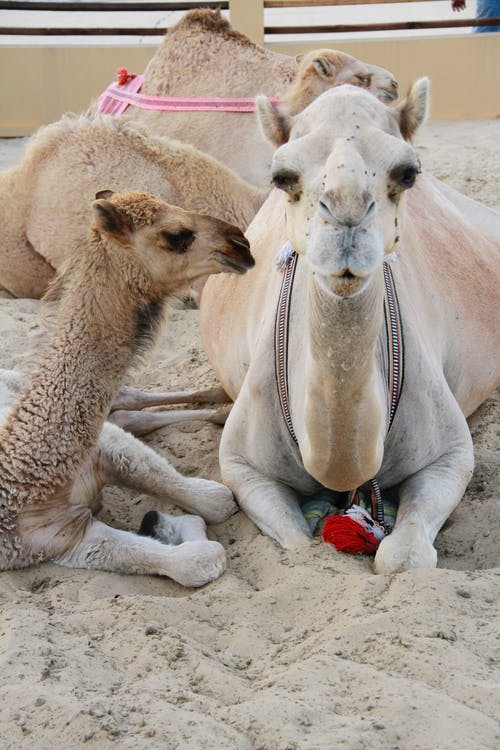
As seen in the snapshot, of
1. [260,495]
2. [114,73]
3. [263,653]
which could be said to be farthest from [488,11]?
[263,653]

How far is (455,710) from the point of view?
7.88ft

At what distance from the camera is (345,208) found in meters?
2.58

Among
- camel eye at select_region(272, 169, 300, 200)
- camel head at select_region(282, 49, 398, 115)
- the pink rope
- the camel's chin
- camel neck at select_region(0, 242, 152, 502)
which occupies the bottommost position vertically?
the pink rope

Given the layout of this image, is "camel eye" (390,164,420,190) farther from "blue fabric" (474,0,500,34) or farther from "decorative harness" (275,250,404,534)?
"blue fabric" (474,0,500,34)

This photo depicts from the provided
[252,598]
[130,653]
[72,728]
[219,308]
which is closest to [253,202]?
[219,308]

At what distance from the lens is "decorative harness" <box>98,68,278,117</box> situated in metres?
6.98

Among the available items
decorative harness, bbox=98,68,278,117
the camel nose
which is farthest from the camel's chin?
decorative harness, bbox=98,68,278,117

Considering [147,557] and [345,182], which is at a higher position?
[345,182]

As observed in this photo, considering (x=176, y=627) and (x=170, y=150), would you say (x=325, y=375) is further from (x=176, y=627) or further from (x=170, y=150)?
(x=170, y=150)

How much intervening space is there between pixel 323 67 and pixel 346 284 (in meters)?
3.49

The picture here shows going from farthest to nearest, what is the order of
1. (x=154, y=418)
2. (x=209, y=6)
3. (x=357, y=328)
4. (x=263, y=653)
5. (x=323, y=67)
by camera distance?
(x=209, y=6)
(x=323, y=67)
(x=154, y=418)
(x=263, y=653)
(x=357, y=328)

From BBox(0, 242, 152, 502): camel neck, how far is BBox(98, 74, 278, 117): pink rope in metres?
3.62

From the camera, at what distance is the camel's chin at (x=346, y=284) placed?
2.64 m

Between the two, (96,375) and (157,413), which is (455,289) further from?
(96,375)
